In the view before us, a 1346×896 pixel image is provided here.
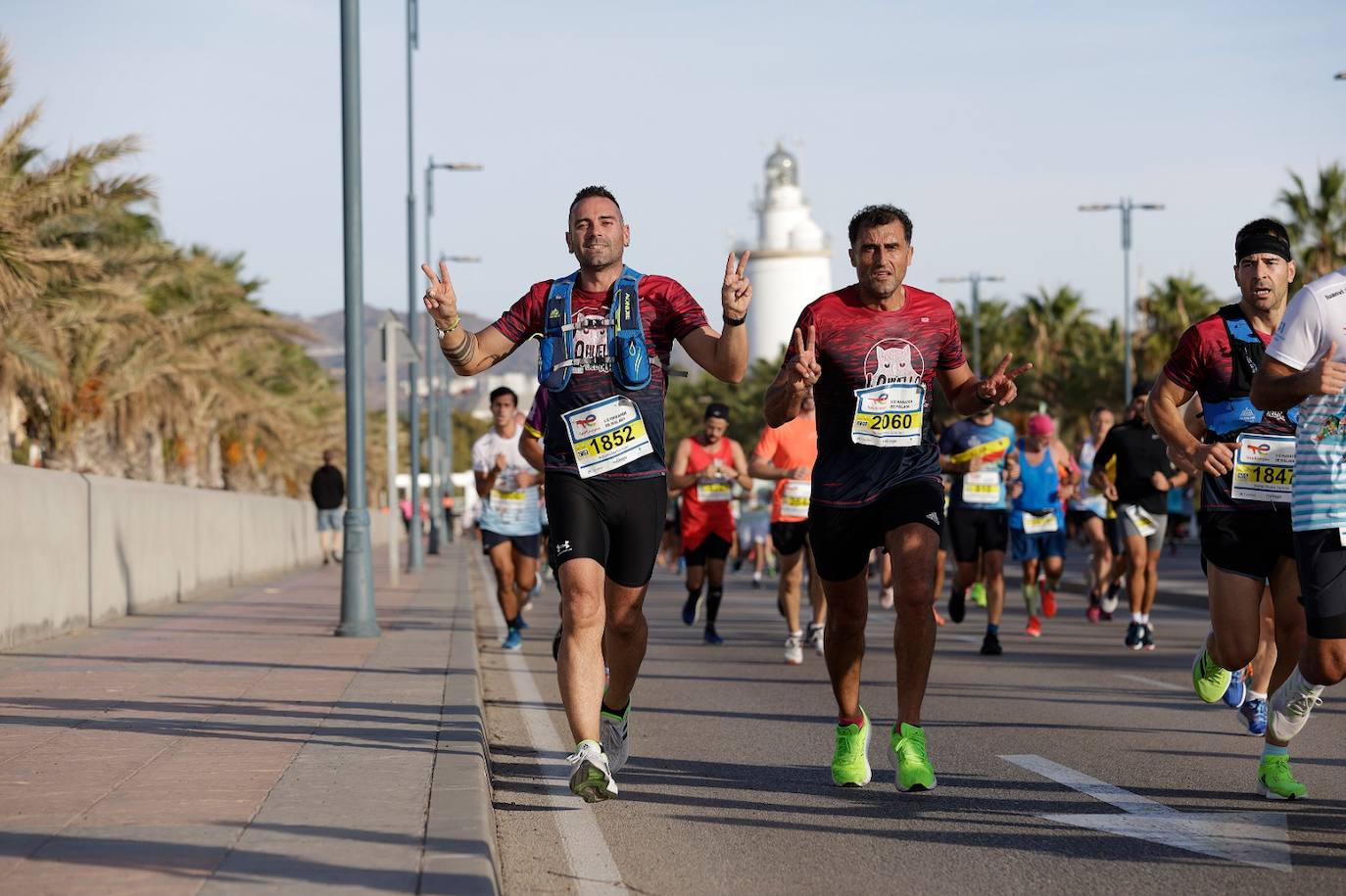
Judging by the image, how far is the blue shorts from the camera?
17.2 metres

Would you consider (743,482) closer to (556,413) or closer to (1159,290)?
(556,413)

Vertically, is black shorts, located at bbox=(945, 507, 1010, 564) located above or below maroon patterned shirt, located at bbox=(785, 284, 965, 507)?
below

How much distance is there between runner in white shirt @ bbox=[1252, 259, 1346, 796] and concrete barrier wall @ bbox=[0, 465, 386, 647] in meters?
9.27

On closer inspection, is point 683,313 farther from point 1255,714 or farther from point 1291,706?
point 1255,714

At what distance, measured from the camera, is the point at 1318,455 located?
6.40 meters

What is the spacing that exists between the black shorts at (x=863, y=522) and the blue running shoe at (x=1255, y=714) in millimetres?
2226

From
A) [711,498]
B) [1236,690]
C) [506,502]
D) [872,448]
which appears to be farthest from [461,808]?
[711,498]

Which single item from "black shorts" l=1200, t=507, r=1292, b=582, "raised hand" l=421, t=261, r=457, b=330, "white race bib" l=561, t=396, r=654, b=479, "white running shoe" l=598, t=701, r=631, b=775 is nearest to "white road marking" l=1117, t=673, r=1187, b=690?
"black shorts" l=1200, t=507, r=1292, b=582

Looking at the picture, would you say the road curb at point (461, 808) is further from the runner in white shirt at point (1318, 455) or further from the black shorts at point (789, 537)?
the black shorts at point (789, 537)

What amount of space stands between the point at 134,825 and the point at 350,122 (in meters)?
10.5

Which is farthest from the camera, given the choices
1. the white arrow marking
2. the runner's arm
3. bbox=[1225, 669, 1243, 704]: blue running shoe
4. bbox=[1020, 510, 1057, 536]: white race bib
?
bbox=[1020, 510, 1057, 536]: white race bib

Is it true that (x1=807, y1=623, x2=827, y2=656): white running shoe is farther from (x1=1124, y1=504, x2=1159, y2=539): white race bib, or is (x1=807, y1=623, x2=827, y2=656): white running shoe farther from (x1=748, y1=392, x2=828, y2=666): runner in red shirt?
(x1=1124, y1=504, x2=1159, y2=539): white race bib

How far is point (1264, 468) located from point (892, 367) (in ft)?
4.99

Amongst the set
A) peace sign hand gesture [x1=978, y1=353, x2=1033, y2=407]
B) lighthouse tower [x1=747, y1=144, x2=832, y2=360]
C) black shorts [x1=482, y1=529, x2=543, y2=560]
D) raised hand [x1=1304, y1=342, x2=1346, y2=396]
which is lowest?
black shorts [x1=482, y1=529, x2=543, y2=560]
